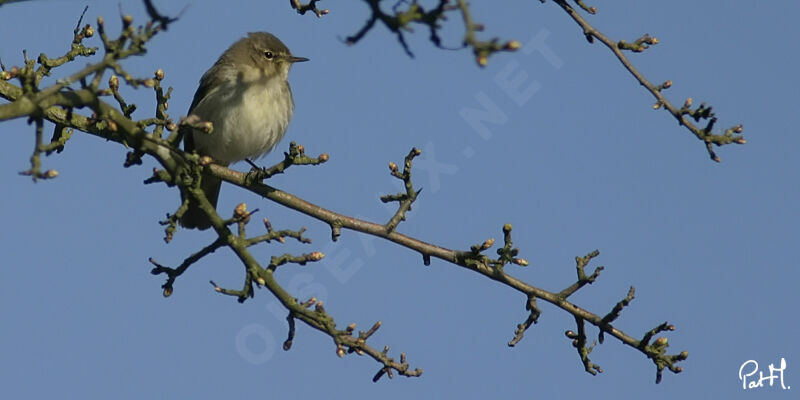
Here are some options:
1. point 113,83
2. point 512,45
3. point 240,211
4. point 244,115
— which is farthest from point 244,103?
→ point 512,45

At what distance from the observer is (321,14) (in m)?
7.68

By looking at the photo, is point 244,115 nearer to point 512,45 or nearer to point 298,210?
point 298,210

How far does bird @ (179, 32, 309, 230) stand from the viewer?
9820mm

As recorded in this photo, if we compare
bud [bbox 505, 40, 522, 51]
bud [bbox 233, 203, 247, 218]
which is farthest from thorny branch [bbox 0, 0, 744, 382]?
bud [bbox 505, 40, 522, 51]

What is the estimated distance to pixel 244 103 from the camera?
9.88 m

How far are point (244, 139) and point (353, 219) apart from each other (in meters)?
3.32

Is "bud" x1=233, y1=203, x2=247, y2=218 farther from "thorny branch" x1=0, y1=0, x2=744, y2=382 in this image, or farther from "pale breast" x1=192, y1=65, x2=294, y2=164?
"pale breast" x1=192, y1=65, x2=294, y2=164

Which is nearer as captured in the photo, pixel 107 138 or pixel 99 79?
pixel 99 79

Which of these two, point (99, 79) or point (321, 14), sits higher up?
point (321, 14)

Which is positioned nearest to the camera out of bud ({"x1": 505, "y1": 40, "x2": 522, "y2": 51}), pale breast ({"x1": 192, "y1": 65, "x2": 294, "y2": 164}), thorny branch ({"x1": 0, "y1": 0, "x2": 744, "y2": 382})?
bud ({"x1": 505, "y1": 40, "x2": 522, "y2": 51})

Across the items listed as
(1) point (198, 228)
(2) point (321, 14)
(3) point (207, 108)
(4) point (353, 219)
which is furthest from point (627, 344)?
(3) point (207, 108)

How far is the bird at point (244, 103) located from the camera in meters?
9.82

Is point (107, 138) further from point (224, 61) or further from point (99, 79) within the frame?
point (224, 61)

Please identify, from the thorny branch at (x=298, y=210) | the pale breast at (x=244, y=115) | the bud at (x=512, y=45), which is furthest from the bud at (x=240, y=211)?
the pale breast at (x=244, y=115)
